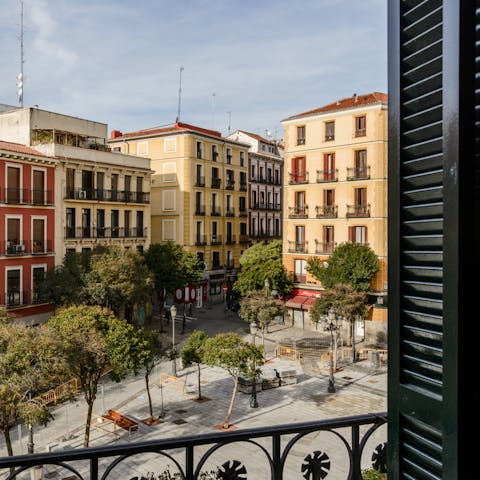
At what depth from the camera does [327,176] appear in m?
33.6

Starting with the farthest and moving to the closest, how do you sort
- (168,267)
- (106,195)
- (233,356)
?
(168,267)
(106,195)
(233,356)

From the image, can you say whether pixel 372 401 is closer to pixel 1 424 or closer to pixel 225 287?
pixel 1 424

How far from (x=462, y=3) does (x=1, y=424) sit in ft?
47.7

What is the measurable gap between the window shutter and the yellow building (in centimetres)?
4089

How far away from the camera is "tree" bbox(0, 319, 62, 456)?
516 inches

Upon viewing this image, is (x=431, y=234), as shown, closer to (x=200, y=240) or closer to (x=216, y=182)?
(x=200, y=240)

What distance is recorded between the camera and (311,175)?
113 ft

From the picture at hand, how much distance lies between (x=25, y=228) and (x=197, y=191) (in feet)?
58.2

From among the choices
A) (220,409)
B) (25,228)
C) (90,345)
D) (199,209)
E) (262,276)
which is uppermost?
(199,209)

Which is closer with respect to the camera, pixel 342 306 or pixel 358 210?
pixel 342 306

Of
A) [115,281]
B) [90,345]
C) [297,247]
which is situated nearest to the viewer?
[90,345]

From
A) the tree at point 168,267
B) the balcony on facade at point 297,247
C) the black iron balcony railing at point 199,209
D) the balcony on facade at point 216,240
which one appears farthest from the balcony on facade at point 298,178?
the balcony on facade at point 216,240

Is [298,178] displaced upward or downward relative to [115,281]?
upward

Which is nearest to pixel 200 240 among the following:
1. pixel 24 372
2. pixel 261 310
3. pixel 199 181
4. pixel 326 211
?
pixel 199 181
